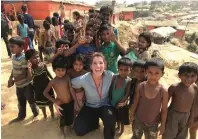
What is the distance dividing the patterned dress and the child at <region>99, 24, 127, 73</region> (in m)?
1.03

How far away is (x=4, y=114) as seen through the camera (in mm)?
4293

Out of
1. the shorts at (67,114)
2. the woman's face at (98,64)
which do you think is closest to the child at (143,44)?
the woman's face at (98,64)

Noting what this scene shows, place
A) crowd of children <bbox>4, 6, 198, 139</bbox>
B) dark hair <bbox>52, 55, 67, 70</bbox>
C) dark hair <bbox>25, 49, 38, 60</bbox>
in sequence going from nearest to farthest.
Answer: crowd of children <bbox>4, 6, 198, 139</bbox>
dark hair <bbox>52, 55, 67, 70</bbox>
dark hair <bbox>25, 49, 38, 60</bbox>

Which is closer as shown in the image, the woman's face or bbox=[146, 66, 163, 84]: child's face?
bbox=[146, 66, 163, 84]: child's face

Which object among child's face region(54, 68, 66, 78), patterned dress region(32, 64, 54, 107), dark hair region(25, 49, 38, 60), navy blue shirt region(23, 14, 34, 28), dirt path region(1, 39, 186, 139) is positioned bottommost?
dirt path region(1, 39, 186, 139)

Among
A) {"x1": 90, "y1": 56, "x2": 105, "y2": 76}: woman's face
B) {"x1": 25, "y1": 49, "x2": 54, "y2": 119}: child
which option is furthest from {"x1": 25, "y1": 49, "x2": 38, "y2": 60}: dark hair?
{"x1": 90, "y1": 56, "x2": 105, "y2": 76}: woman's face

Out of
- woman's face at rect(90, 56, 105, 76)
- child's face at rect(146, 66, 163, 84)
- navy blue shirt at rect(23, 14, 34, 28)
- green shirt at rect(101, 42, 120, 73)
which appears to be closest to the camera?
child's face at rect(146, 66, 163, 84)

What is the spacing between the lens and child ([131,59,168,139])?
2777mm

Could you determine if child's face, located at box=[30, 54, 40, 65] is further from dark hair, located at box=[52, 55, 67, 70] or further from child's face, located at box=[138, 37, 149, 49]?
child's face, located at box=[138, 37, 149, 49]

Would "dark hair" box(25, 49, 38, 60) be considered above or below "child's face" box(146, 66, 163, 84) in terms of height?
above

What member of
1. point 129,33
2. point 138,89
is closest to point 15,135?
point 138,89

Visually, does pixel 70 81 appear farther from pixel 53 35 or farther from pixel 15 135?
pixel 53 35

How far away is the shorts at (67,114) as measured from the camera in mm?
3486

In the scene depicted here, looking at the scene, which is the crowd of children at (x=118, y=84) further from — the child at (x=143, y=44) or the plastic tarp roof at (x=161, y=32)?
the plastic tarp roof at (x=161, y=32)
